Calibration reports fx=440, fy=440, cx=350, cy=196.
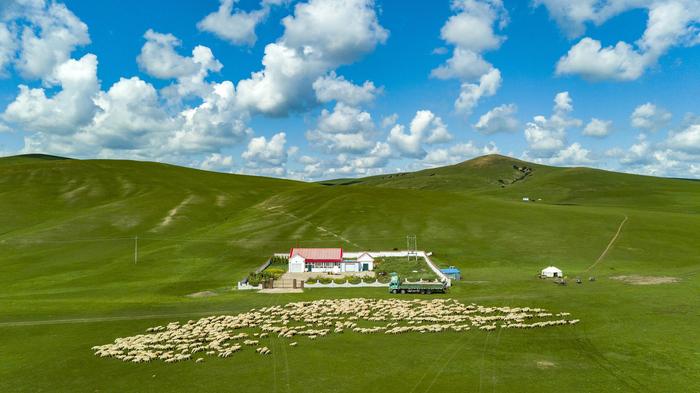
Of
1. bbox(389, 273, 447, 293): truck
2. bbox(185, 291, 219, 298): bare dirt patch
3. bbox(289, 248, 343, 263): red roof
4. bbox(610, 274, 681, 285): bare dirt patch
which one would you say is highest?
bbox(289, 248, 343, 263): red roof

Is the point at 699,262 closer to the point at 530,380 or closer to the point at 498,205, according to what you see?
the point at 498,205

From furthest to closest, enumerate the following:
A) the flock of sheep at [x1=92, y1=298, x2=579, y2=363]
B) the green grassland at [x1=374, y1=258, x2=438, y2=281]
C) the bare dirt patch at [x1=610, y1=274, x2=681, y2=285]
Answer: the green grassland at [x1=374, y1=258, x2=438, y2=281]
the bare dirt patch at [x1=610, y1=274, x2=681, y2=285]
the flock of sheep at [x1=92, y1=298, x2=579, y2=363]

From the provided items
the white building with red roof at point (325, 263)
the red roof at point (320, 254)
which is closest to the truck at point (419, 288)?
the white building with red roof at point (325, 263)

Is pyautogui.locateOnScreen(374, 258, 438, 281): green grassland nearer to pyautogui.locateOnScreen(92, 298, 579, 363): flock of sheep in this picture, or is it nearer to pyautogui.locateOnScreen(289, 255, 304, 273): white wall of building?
pyautogui.locateOnScreen(289, 255, 304, 273): white wall of building

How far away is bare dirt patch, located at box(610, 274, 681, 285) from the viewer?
220 feet

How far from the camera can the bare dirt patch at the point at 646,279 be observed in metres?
67.1

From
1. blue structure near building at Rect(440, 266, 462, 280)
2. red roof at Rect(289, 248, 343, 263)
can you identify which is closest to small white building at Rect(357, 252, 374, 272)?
red roof at Rect(289, 248, 343, 263)

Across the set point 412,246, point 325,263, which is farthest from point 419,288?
point 412,246

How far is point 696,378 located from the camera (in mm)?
31828

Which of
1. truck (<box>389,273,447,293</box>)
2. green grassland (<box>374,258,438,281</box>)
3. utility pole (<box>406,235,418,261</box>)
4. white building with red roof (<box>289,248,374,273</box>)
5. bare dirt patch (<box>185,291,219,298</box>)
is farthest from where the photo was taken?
utility pole (<box>406,235,418,261</box>)

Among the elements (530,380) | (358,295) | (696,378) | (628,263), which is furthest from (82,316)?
(628,263)

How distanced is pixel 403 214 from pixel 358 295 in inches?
3113

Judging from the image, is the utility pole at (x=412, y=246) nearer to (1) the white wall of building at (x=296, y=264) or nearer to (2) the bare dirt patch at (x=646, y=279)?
(1) the white wall of building at (x=296, y=264)

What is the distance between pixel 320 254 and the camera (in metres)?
102
